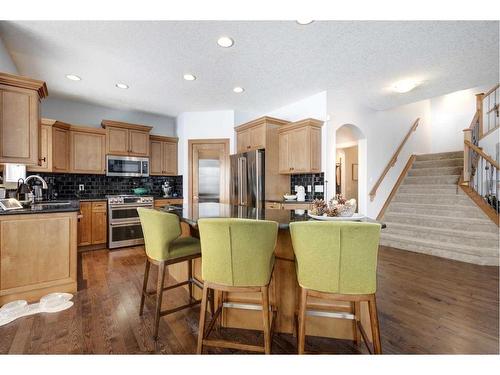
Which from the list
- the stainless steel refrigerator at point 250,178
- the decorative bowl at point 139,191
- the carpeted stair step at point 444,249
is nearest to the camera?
the carpeted stair step at point 444,249

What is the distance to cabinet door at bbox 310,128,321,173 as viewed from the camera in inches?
158

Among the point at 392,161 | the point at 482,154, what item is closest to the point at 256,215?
the point at 482,154

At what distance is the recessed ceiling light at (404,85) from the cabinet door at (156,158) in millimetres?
4525

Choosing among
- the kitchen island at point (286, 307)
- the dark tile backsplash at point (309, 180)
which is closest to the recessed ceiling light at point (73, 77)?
the kitchen island at point (286, 307)

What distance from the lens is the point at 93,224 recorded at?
4.22 m

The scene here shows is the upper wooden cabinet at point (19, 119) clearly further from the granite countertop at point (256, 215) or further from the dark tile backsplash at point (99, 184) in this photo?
the dark tile backsplash at point (99, 184)

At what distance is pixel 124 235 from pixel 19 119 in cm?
251

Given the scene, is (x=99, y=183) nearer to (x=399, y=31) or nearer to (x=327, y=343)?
(x=327, y=343)

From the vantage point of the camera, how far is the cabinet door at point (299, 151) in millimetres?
4016

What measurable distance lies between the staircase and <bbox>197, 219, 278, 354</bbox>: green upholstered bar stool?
362 centimetres

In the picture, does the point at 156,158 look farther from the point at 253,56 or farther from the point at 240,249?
the point at 240,249

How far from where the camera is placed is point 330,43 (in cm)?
264

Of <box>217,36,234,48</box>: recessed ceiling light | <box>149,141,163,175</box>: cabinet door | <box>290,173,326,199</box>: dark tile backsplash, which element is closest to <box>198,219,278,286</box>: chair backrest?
<box>217,36,234,48</box>: recessed ceiling light
